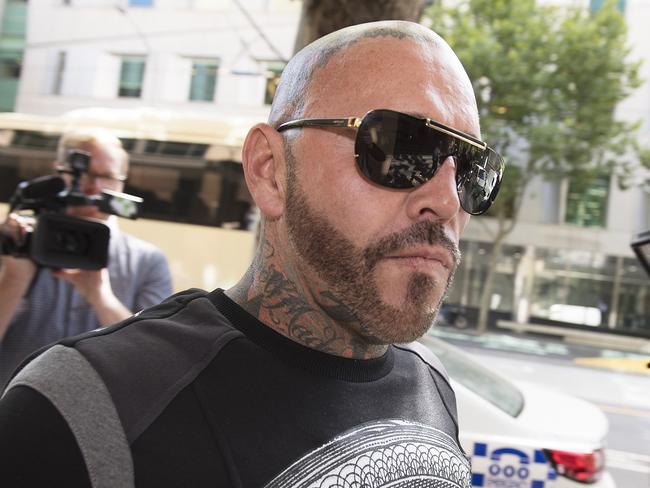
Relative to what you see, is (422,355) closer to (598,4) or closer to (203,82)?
(203,82)

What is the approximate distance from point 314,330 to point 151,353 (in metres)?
0.27

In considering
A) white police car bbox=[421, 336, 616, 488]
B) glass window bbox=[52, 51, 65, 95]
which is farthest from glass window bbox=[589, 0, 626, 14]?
white police car bbox=[421, 336, 616, 488]

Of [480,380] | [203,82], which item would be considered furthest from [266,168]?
[203,82]

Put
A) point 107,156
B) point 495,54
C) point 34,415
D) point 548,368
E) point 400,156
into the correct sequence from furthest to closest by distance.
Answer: point 495,54 → point 548,368 → point 107,156 → point 400,156 → point 34,415

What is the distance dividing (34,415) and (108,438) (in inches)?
3.8

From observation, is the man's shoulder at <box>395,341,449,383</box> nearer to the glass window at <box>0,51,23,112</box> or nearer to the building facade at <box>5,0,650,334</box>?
the building facade at <box>5,0,650,334</box>

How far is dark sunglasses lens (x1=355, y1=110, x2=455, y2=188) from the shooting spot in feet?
3.43

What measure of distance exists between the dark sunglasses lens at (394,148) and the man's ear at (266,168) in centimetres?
17

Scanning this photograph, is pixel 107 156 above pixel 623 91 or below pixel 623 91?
below

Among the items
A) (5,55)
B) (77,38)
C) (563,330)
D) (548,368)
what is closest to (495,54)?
→ (548,368)

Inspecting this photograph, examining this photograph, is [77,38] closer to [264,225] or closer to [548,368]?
[548,368]

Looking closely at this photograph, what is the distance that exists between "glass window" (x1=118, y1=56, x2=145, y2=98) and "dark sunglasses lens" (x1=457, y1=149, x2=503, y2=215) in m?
18.0

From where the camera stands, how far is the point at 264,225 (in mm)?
1214

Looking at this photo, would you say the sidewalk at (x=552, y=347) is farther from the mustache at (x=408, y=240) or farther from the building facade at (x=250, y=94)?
the mustache at (x=408, y=240)
